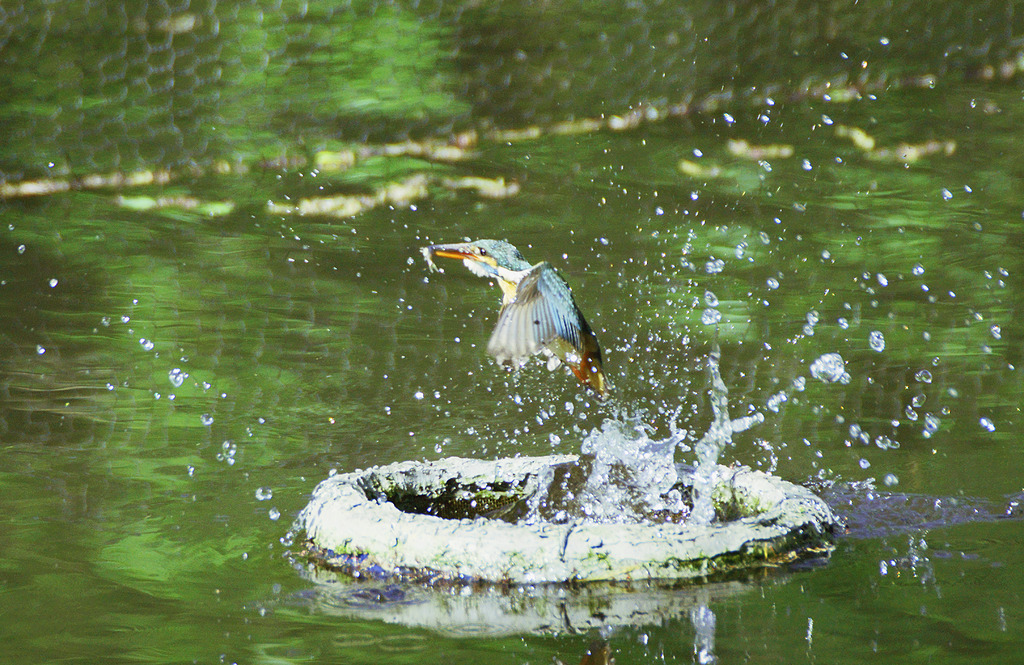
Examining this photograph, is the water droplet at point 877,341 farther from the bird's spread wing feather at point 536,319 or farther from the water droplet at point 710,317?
the bird's spread wing feather at point 536,319

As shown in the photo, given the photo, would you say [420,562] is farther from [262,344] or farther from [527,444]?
[262,344]

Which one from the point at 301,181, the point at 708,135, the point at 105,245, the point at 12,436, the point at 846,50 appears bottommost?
the point at 12,436

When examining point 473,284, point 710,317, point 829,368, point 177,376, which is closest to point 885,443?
point 829,368

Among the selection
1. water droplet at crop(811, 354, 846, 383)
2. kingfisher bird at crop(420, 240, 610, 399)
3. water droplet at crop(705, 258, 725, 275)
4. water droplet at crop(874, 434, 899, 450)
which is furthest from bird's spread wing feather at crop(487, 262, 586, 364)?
water droplet at crop(705, 258, 725, 275)

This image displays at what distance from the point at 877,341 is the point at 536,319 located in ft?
7.49

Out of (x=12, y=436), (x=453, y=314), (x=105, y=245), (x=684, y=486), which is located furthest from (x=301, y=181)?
(x=684, y=486)

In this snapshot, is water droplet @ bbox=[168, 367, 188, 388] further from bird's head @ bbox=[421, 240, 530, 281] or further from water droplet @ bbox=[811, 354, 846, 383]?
water droplet @ bbox=[811, 354, 846, 383]

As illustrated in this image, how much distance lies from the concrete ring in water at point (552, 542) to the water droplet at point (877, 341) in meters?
1.91

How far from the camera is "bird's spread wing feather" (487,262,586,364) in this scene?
6.04ft

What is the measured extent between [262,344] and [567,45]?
2.74 metres

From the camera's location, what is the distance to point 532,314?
191cm

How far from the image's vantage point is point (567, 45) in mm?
5820

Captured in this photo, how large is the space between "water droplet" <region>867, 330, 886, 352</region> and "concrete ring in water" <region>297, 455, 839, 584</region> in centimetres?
191

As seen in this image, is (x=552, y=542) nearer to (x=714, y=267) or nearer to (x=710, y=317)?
(x=710, y=317)
